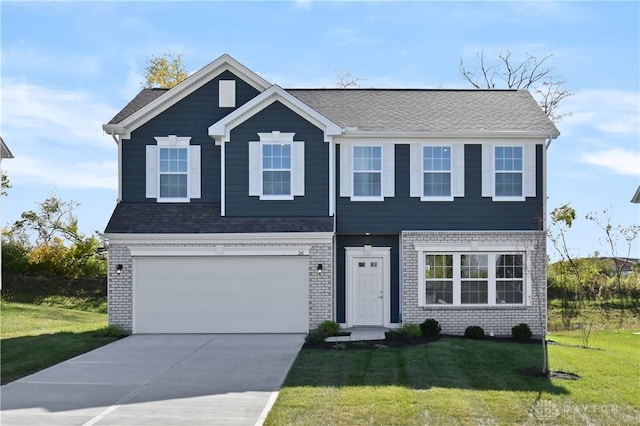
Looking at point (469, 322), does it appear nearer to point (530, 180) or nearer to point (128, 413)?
point (530, 180)

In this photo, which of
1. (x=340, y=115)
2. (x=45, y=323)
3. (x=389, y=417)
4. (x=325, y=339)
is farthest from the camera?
(x=45, y=323)

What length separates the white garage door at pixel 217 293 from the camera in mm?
21797

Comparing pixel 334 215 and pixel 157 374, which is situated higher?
pixel 334 215

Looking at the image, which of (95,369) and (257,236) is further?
(257,236)

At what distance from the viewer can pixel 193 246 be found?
2183cm

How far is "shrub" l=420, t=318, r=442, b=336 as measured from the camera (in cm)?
2120

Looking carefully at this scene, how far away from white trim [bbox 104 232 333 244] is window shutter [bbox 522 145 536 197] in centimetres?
587

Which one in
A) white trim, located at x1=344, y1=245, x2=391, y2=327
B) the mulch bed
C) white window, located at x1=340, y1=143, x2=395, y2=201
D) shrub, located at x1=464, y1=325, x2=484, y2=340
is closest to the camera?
the mulch bed

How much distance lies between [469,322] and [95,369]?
35.1ft

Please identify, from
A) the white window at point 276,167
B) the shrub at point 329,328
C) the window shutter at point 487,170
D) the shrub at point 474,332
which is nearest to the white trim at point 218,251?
the white window at point 276,167

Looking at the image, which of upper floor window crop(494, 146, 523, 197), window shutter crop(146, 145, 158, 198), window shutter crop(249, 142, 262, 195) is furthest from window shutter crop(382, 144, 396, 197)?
window shutter crop(146, 145, 158, 198)

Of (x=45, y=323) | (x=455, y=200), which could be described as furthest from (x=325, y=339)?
(x=45, y=323)

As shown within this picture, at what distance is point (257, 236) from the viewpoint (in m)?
21.5

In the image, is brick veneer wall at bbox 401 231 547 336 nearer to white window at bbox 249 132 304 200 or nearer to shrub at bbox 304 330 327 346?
shrub at bbox 304 330 327 346
